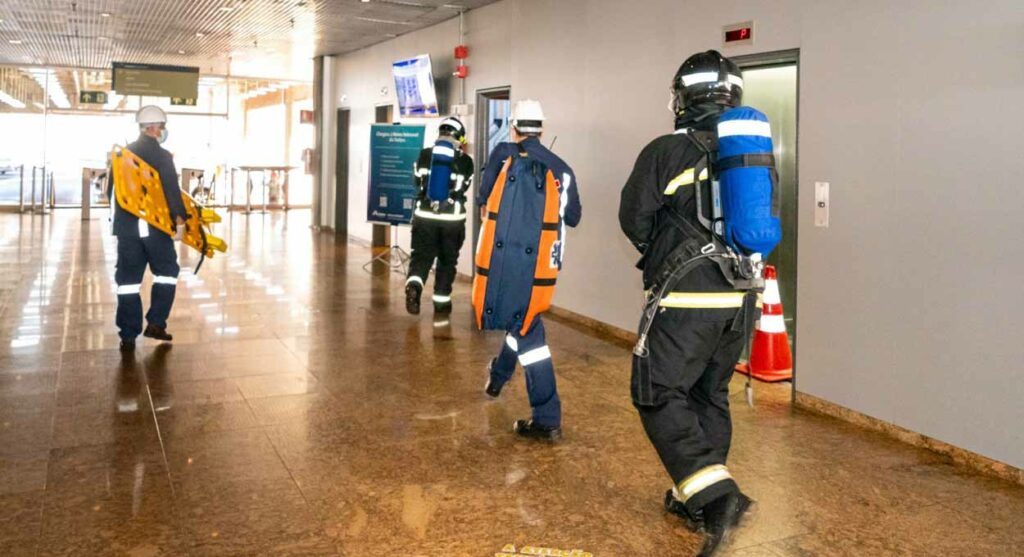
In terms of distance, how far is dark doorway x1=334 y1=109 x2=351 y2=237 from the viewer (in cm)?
1468

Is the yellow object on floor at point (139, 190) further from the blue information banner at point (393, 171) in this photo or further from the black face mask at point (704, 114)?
the blue information banner at point (393, 171)

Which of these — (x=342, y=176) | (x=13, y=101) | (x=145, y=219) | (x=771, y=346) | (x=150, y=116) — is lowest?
(x=771, y=346)

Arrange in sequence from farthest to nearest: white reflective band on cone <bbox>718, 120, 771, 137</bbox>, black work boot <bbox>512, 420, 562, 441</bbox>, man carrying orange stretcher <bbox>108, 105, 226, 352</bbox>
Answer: man carrying orange stretcher <bbox>108, 105, 226, 352</bbox> → black work boot <bbox>512, 420, 562, 441</bbox> → white reflective band on cone <bbox>718, 120, 771, 137</bbox>

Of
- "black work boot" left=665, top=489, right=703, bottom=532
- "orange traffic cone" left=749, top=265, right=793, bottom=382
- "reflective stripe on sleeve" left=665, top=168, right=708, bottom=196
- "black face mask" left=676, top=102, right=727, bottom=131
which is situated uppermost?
"black face mask" left=676, top=102, right=727, bottom=131

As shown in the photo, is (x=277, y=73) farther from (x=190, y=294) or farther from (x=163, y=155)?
(x=163, y=155)

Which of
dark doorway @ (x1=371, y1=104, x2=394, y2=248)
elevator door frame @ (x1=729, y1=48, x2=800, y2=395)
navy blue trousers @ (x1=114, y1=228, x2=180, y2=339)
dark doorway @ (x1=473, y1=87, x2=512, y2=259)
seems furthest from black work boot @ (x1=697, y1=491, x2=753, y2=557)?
dark doorway @ (x1=371, y1=104, x2=394, y2=248)

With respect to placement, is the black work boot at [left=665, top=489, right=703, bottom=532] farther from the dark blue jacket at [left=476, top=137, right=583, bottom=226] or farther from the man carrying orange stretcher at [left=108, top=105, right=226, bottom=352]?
the man carrying orange stretcher at [left=108, top=105, right=226, bottom=352]

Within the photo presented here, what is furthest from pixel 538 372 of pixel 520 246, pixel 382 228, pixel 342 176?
pixel 342 176

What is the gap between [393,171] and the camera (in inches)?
426

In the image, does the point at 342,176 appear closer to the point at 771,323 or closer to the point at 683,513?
the point at 771,323

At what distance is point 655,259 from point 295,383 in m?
2.74

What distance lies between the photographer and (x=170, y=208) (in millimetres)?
5852

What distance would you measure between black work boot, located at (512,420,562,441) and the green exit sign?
1904 centimetres

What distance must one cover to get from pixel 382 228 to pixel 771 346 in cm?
836
